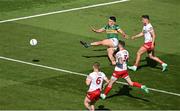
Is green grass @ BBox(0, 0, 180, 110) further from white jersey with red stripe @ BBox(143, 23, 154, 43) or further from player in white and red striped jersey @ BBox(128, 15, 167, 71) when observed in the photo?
white jersey with red stripe @ BBox(143, 23, 154, 43)

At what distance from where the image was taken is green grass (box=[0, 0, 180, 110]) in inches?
947

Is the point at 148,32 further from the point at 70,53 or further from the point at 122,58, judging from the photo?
the point at 122,58

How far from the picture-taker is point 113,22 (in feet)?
95.3

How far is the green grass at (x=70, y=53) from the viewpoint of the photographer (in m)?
24.1

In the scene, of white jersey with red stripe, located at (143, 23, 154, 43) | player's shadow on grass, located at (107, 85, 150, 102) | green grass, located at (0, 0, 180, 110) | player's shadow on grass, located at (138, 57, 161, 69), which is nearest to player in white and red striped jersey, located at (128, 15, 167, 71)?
white jersey with red stripe, located at (143, 23, 154, 43)

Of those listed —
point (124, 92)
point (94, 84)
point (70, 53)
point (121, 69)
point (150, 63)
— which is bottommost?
point (150, 63)

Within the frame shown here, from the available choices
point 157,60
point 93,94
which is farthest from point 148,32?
point 93,94

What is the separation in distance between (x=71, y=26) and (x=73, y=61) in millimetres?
6673

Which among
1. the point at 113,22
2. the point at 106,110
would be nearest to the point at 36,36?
the point at 113,22

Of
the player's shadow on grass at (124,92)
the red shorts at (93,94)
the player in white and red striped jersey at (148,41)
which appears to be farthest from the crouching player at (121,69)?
the player in white and red striped jersey at (148,41)

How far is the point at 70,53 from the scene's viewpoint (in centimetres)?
3050

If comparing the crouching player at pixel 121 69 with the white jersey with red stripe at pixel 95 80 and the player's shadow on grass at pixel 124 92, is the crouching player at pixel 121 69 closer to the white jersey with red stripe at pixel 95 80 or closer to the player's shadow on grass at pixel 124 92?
the player's shadow on grass at pixel 124 92

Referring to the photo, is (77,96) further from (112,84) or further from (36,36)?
(36,36)

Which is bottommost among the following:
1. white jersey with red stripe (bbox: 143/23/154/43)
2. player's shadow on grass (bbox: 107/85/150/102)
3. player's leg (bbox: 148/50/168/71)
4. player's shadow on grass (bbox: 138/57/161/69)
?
player's shadow on grass (bbox: 138/57/161/69)
